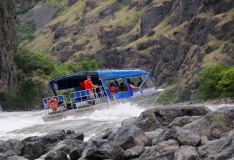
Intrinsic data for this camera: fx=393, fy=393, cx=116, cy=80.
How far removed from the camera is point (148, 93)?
26.2 metres

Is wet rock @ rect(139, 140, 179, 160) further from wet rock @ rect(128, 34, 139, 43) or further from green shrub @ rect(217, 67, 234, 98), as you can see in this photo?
wet rock @ rect(128, 34, 139, 43)

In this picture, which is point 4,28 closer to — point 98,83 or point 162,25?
point 98,83

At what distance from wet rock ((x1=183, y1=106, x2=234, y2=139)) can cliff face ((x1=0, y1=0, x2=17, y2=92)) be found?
39805 mm

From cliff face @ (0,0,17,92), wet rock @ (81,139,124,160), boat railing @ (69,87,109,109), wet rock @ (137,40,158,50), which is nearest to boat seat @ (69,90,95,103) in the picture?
boat railing @ (69,87,109,109)

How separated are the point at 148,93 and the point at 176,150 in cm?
1724

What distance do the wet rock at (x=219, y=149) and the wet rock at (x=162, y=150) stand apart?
678mm

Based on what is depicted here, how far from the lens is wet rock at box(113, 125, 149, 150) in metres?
10.7

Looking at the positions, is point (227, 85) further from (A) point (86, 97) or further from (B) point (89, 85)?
(B) point (89, 85)

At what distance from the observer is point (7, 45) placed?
53156 mm

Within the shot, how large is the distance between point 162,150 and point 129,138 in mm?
1566

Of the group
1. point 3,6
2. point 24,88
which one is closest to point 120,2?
point 3,6

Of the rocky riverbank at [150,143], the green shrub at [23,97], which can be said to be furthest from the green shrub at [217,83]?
the rocky riverbank at [150,143]

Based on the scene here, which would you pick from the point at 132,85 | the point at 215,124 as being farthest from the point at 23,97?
the point at 215,124

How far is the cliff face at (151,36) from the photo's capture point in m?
79.2
